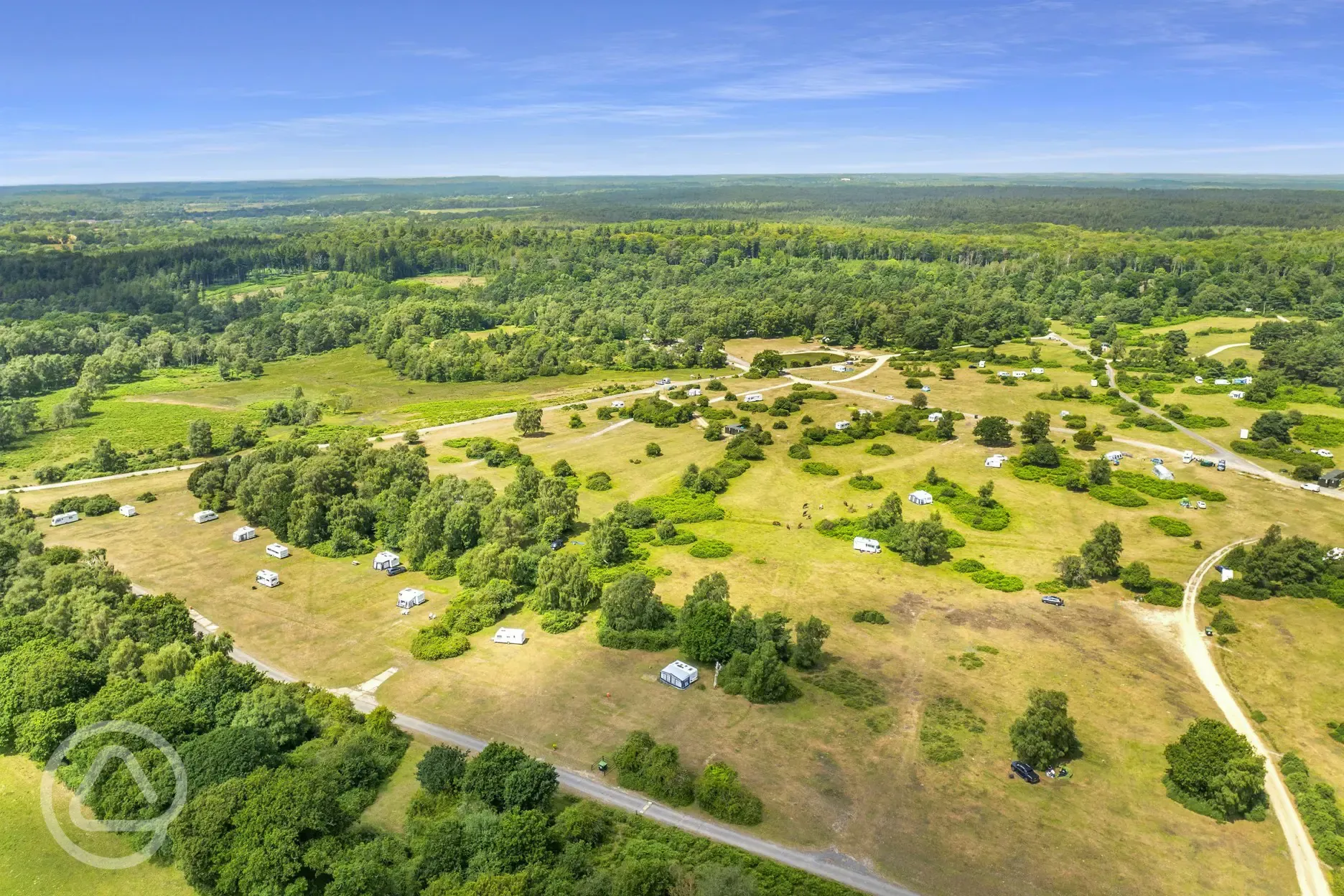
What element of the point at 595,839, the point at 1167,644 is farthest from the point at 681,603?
the point at 1167,644

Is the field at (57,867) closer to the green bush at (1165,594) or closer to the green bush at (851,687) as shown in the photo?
the green bush at (851,687)

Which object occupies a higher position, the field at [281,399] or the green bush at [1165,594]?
the green bush at [1165,594]

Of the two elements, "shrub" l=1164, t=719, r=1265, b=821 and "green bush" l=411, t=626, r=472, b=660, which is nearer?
"shrub" l=1164, t=719, r=1265, b=821

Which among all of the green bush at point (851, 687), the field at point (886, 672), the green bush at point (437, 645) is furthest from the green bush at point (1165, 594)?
the green bush at point (437, 645)

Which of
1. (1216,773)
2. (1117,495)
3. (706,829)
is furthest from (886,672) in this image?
(1117,495)

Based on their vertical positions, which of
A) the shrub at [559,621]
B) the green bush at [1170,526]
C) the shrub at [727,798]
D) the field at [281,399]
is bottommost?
the field at [281,399]

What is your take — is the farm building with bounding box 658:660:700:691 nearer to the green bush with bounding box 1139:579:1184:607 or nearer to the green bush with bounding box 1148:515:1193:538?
the green bush with bounding box 1139:579:1184:607

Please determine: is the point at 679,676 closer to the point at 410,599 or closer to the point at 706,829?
the point at 706,829

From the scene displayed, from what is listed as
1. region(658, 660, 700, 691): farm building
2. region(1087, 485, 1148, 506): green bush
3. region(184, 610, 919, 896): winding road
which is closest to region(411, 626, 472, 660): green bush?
region(184, 610, 919, 896): winding road
